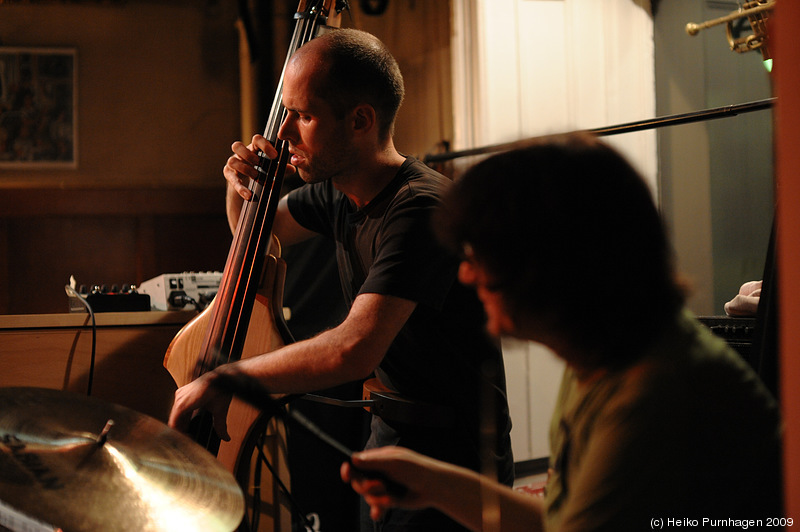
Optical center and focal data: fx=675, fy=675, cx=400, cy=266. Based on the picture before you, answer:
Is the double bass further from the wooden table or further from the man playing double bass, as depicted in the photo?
the wooden table

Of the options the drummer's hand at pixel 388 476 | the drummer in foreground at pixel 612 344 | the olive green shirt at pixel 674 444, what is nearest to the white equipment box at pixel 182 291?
the drummer's hand at pixel 388 476

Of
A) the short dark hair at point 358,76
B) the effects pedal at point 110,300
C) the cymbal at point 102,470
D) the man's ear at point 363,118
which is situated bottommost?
the cymbal at point 102,470

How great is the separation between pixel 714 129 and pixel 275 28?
1950 mm

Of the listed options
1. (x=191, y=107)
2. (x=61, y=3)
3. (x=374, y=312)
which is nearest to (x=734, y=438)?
(x=374, y=312)

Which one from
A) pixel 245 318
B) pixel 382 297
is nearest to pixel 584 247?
pixel 382 297

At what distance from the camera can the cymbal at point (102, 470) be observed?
2.74ft

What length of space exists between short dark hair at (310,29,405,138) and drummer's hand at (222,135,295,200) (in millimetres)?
183

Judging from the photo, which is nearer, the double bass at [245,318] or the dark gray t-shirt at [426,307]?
the dark gray t-shirt at [426,307]

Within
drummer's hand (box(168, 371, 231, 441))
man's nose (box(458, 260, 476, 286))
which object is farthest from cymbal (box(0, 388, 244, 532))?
man's nose (box(458, 260, 476, 286))

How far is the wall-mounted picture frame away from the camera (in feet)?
9.96

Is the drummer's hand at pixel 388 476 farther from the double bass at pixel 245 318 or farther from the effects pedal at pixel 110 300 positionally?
the effects pedal at pixel 110 300

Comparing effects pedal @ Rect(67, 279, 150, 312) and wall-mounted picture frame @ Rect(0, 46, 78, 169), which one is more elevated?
wall-mounted picture frame @ Rect(0, 46, 78, 169)

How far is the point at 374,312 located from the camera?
115 cm

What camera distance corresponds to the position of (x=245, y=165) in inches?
57.4
